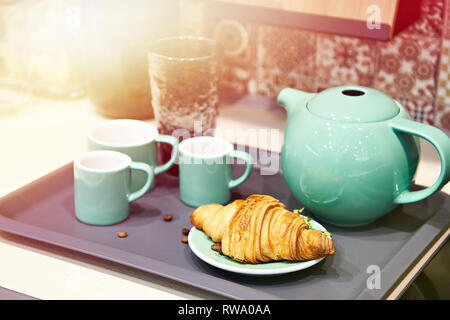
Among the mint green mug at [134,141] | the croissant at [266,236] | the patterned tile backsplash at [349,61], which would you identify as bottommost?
the croissant at [266,236]

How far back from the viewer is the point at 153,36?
1.37 meters

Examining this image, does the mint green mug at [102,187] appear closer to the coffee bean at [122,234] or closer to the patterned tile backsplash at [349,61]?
the coffee bean at [122,234]

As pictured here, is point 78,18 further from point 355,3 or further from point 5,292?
point 5,292

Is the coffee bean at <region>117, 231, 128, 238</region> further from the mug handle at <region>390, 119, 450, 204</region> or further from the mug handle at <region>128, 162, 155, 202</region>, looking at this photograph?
the mug handle at <region>390, 119, 450, 204</region>

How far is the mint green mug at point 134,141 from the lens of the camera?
1.10m

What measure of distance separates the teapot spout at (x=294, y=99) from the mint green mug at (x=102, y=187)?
27 cm

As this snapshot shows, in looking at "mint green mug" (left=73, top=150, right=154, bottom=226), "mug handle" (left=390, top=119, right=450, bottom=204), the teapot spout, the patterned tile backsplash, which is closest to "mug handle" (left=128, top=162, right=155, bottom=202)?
"mint green mug" (left=73, top=150, right=154, bottom=226)

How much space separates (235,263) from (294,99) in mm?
308

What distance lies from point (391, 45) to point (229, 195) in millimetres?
568

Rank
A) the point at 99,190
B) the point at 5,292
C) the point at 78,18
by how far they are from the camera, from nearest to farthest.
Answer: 1. the point at 5,292
2. the point at 99,190
3. the point at 78,18

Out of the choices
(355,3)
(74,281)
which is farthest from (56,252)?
(355,3)

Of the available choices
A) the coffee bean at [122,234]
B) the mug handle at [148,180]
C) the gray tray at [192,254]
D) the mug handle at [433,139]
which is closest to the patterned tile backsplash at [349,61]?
the gray tray at [192,254]

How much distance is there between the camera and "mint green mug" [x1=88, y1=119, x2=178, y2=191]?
1.10 meters

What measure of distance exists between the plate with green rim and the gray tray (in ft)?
0.06
